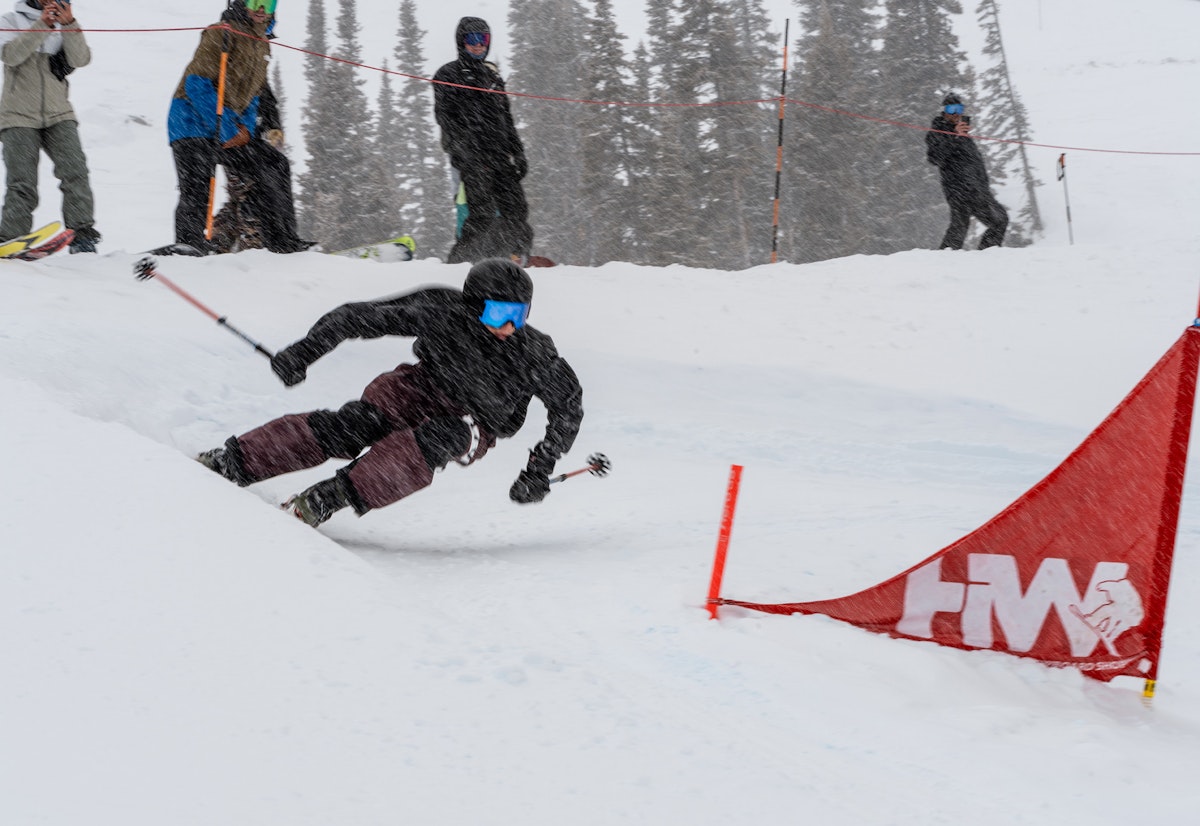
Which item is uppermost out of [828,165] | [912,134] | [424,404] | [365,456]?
[912,134]

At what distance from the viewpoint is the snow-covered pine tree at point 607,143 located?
27.1m

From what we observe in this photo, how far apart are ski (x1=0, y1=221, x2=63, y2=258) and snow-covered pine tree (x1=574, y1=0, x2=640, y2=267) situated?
2068cm

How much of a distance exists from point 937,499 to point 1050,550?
2.49 m

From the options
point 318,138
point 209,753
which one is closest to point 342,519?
point 209,753

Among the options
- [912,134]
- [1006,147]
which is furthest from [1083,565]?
[1006,147]

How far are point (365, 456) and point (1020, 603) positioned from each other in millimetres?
2658

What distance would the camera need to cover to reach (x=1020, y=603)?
3.65 meters

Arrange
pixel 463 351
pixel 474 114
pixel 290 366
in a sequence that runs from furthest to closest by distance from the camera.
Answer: pixel 474 114, pixel 463 351, pixel 290 366

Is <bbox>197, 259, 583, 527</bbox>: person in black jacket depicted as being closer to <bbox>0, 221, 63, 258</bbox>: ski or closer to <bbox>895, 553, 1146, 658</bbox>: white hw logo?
<bbox>895, 553, 1146, 658</bbox>: white hw logo

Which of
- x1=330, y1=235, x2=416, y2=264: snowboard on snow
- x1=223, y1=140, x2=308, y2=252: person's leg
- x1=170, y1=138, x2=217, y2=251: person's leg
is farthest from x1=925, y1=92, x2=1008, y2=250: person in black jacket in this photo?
x1=170, y1=138, x2=217, y2=251: person's leg

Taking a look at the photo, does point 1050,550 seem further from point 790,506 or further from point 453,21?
point 453,21

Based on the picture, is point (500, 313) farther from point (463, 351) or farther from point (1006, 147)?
point (1006, 147)

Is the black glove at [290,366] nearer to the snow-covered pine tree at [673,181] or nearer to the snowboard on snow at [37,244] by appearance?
the snowboard on snow at [37,244]

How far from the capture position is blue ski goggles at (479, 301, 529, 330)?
15.0 ft
